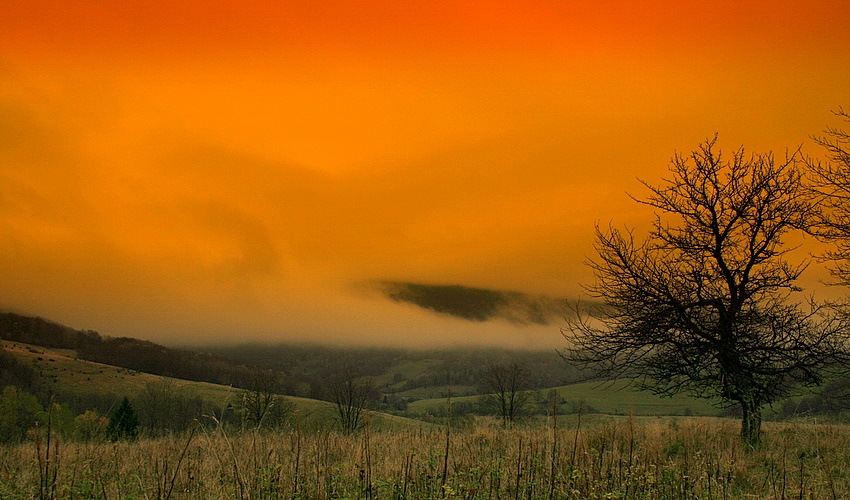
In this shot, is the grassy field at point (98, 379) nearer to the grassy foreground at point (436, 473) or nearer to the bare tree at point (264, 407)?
the bare tree at point (264, 407)

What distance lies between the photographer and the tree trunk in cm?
1432

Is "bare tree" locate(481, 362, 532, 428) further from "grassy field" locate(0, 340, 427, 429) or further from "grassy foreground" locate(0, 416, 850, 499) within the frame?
"grassy foreground" locate(0, 416, 850, 499)

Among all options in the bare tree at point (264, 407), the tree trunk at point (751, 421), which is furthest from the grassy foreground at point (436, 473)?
the tree trunk at point (751, 421)

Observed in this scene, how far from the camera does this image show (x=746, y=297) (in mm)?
15742

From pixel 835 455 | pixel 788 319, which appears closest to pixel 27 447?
pixel 835 455

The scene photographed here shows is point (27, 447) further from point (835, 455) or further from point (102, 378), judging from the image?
point (102, 378)

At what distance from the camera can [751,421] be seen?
584 inches

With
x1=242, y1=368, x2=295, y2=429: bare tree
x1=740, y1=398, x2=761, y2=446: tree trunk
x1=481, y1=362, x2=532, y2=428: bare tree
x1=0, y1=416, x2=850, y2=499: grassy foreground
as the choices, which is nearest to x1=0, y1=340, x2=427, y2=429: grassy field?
x1=481, y1=362, x2=532, y2=428: bare tree

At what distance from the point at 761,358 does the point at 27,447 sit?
19.7 m

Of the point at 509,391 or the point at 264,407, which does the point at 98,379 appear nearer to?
the point at 509,391

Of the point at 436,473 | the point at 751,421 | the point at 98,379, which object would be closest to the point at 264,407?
the point at 751,421

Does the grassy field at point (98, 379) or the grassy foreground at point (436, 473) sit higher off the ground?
the grassy foreground at point (436, 473)

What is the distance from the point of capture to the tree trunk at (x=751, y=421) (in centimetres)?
1432

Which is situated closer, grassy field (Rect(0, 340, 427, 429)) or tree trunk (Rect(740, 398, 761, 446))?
tree trunk (Rect(740, 398, 761, 446))
